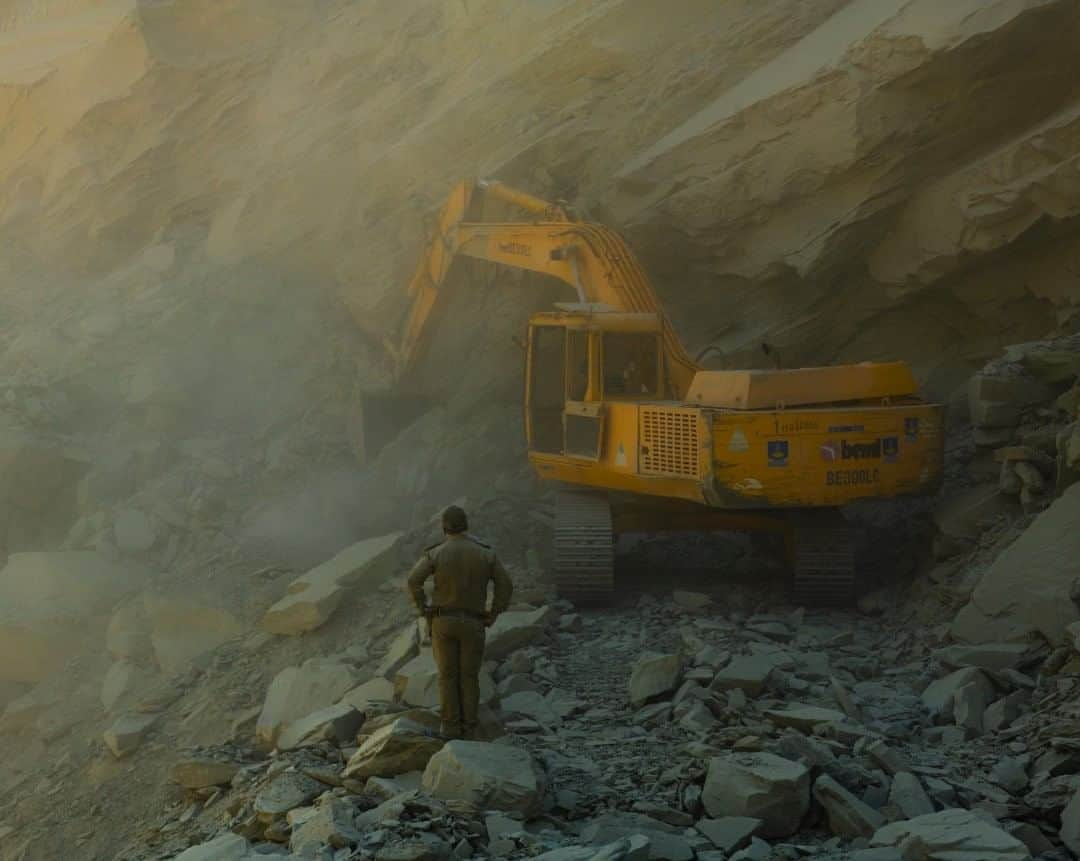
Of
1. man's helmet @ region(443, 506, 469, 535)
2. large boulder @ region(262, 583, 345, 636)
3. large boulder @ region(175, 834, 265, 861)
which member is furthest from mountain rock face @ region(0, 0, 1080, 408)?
large boulder @ region(175, 834, 265, 861)

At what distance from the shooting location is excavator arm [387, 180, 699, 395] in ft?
34.8

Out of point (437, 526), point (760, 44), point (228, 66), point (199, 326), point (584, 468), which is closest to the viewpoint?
point (584, 468)

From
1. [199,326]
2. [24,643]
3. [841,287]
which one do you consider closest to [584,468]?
[841,287]

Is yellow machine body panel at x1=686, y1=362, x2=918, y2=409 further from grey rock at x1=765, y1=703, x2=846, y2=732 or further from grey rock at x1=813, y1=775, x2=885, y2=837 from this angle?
grey rock at x1=813, y1=775, x2=885, y2=837

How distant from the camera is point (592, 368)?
10188 millimetres

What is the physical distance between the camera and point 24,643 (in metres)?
11.4

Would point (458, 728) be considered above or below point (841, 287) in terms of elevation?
below

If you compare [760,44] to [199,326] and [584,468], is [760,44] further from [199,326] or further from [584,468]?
[199,326]

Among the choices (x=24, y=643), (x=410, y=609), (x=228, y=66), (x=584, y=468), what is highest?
(x=228, y=66)

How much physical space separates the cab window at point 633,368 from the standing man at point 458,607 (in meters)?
4.12

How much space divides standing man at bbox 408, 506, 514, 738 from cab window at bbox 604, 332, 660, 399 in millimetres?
4124

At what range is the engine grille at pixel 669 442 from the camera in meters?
9.10

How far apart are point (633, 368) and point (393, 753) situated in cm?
504

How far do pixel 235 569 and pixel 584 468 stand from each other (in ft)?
11.5
